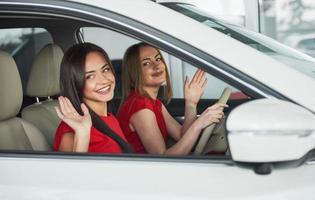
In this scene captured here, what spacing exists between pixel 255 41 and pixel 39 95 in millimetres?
1230

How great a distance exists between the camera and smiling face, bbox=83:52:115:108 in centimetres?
198

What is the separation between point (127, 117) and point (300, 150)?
3.70 feet

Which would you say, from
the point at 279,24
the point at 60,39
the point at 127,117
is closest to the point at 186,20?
the point at 127,117

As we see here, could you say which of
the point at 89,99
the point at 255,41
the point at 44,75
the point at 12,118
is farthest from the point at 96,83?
the point at 44,75

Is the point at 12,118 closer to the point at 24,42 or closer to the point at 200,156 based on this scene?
the point at 200,156

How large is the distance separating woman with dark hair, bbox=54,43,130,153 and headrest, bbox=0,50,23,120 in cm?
20

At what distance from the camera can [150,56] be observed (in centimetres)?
249

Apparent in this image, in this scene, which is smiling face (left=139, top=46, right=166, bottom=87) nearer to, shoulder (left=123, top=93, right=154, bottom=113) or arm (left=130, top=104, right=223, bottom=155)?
shoulder (left=123, top=93, right=154, bottom=113)

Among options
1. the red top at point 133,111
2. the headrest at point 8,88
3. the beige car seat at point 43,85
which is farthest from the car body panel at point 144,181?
the beige car seat at point 43,85

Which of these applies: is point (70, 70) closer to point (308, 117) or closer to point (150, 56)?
point (150, 56)

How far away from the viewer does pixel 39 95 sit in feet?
9.11

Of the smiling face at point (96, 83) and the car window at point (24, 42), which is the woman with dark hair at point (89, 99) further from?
the car window at point (24, 42)

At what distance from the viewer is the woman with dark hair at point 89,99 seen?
1.85 meters

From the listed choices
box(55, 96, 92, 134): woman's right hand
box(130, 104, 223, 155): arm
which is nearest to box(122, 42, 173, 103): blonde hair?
box(130, 104, 223, 155): arm
